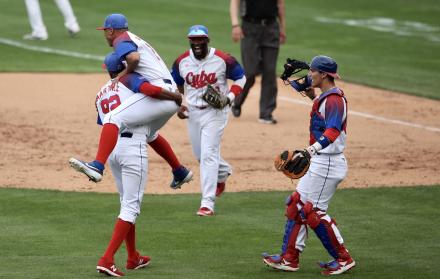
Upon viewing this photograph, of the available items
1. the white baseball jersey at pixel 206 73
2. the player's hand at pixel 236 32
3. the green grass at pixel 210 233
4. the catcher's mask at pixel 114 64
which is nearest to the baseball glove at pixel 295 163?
the green grass at pixel 210 233

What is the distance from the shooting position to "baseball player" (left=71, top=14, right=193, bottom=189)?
911 centimetres

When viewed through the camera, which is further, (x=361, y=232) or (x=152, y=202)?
(x=152, y=202)

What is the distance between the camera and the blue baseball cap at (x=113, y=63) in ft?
31.0

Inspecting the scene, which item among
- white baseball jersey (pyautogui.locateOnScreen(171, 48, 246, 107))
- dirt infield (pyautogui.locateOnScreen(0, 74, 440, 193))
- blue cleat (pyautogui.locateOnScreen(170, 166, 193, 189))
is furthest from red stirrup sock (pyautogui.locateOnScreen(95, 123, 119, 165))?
dirt infield (pyautogui.locateOnScreen(0, 74, 440, 193))

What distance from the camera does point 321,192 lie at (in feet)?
30.5

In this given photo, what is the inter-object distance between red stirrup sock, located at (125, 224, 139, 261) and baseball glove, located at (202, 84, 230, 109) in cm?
257

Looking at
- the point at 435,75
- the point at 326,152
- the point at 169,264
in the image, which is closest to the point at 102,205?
the point at 169,264

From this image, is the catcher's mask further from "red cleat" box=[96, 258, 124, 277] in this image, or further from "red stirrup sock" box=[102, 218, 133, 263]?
"red cleat" box=[96, 258, 124, 277]

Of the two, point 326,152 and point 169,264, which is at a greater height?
point 326,152

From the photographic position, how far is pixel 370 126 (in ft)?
57.2

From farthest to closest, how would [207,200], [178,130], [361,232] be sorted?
[178,130] < [207,200] < [361,232]

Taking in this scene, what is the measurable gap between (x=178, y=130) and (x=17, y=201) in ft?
16.1

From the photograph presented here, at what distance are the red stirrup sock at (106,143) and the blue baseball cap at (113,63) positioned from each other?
66 cm

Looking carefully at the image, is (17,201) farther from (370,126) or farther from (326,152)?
(370,126)
